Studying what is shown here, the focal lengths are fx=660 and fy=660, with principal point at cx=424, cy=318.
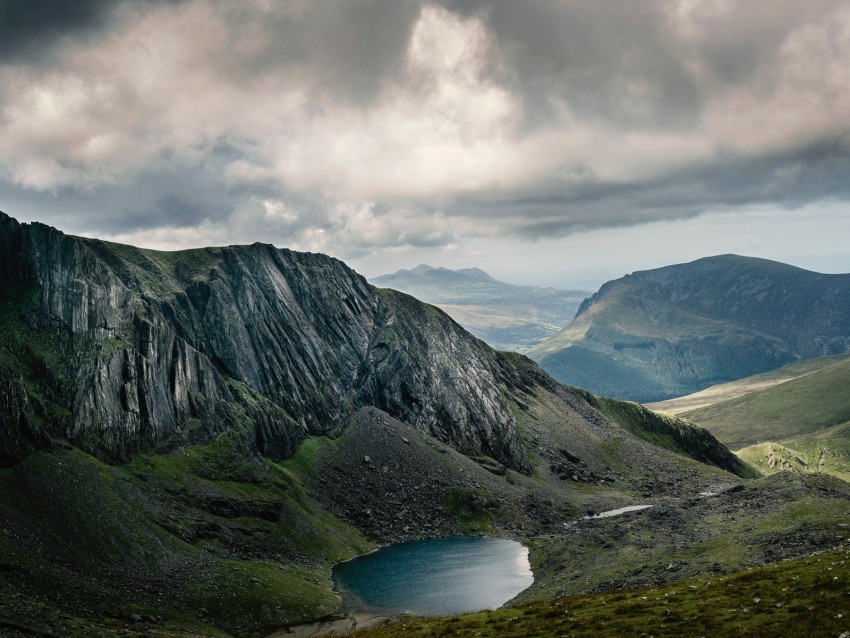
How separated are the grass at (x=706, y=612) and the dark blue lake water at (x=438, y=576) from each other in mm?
55353

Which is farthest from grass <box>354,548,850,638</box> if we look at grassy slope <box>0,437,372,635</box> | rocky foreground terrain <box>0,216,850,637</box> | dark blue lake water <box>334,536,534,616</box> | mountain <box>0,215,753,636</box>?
dark blue lake water <box>334,536,534,616</box>

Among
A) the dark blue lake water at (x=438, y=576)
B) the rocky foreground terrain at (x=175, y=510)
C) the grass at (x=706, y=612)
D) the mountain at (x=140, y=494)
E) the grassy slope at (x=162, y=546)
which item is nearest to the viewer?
the grass at (x=706, y=612)

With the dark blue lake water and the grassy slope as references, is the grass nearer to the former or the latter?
the grassy slope

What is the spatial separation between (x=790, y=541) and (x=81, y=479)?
13367 centimetres

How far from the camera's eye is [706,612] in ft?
169

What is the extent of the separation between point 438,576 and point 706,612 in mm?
97809

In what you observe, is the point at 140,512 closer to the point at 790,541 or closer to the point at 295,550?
the point at 295,550

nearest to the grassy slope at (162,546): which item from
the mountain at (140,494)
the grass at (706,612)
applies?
the mountain at (140,494)

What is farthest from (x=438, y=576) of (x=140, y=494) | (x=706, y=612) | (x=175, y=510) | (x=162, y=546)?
(x=706, y=612)

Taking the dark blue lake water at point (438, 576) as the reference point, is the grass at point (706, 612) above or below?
above

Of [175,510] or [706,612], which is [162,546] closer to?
[175,510]

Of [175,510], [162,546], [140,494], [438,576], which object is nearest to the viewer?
[162,546]

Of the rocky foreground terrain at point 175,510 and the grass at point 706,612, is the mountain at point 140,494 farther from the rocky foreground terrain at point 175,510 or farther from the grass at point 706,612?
the grass at point 706,612

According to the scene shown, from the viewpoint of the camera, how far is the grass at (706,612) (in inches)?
1791
